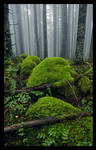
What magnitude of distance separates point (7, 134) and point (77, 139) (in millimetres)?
1620

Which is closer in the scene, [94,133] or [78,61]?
[94,133]

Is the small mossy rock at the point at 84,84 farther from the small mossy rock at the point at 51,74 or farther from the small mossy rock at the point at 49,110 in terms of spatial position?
the small mossy rock at the point at 49,110

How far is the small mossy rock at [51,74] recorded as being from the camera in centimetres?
369

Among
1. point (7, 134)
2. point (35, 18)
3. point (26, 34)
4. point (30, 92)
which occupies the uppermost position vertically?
point (35, 18)

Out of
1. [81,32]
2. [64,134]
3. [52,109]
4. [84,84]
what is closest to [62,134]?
[64,134]

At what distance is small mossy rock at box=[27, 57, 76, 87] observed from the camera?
369cm

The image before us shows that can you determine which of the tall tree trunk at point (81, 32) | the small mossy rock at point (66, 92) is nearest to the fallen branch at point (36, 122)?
the small mossy rock at point (66, 92)

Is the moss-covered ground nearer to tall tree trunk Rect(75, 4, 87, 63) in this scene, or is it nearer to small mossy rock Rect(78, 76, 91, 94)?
small mossy rock Rect(78, 76, 91, 94)

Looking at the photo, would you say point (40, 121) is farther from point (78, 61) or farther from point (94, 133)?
point (78, 61)

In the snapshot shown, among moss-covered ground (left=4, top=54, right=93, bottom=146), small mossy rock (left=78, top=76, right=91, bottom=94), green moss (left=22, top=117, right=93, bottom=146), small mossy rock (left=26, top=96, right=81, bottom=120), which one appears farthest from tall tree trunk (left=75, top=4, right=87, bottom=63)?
green moss (left=22, top=117, right=93, bottom=146)

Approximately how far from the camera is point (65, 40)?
582 inches

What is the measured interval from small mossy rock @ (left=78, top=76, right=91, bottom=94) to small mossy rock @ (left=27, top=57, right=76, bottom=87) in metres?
0.47
